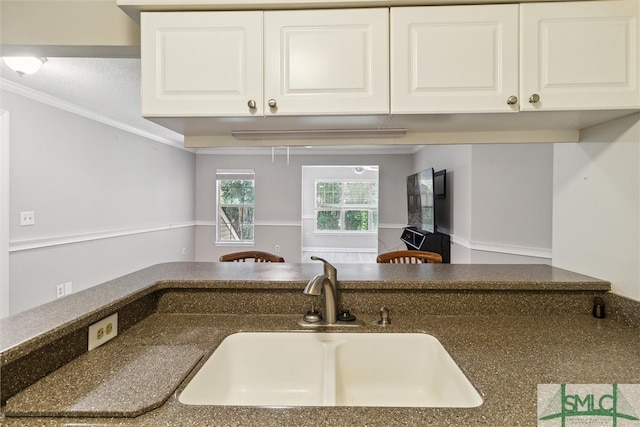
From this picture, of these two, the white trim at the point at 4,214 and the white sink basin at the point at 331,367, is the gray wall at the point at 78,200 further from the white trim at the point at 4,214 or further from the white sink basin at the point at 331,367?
the white sink basin at the point at 331,367

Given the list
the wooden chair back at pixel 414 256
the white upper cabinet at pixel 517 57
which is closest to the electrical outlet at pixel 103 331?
the white upper cabinet at pixel 517 57

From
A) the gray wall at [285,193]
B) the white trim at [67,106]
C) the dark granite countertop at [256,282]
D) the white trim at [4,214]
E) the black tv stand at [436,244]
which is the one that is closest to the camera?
the dark granite countertop at [256,282]

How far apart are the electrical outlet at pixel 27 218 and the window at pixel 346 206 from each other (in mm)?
5971

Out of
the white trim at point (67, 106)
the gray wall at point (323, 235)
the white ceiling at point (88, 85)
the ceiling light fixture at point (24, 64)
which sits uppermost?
the white ceiling at point (88, 85)

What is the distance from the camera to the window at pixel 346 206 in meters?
8.34

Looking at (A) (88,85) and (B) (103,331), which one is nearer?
(B) (103,331)

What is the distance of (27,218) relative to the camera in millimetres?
2963

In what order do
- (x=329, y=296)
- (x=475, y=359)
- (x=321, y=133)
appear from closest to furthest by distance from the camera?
(x=475, y=359), (x=329, y=296), (x=321, y=133)

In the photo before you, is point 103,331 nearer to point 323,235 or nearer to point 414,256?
point 414,256

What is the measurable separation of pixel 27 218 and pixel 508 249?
4.62m

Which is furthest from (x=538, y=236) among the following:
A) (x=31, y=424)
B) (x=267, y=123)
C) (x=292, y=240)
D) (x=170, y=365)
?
(x=292, y=240)

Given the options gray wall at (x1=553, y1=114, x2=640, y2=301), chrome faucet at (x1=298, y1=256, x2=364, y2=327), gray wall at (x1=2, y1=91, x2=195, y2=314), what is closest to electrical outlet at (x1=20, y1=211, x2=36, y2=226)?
gray wall at (x1=2, y1=91, x2=195, y2=314)

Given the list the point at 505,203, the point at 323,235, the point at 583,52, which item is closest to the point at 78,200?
the point at 583,52

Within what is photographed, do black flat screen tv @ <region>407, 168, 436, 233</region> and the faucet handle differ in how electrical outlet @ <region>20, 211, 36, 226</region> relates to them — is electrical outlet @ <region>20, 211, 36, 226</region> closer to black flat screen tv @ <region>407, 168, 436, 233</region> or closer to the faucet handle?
the faucet handle
